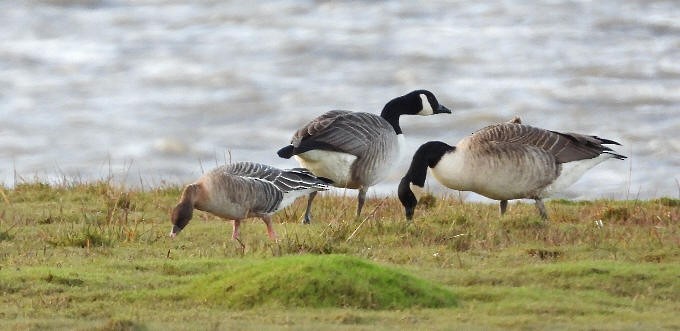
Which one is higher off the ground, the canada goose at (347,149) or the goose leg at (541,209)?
the canada goose at (347,149)

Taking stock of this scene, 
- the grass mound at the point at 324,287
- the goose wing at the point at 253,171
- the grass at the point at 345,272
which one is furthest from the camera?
the goose wing at the point at 253,171

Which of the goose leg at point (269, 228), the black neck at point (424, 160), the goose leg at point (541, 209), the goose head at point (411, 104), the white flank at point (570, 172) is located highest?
the goose head at point (411, 104)

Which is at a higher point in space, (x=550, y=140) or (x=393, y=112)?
(x=393, y=112)

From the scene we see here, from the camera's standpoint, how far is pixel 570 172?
49.8 ft

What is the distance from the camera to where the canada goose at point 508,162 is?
14.5 meters

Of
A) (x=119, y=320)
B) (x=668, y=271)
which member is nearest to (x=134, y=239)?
(x=119, y=320)

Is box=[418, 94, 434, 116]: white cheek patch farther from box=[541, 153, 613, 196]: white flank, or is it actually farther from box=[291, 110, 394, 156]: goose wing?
box=[541, 153, 613, 196]: white flank

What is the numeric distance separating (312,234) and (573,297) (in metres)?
4.12

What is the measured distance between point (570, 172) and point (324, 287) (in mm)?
6997

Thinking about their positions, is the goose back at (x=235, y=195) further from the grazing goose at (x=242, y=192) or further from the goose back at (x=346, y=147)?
the goose back at (x=346, y=147)

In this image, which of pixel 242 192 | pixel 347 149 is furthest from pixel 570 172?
pixel 242 192

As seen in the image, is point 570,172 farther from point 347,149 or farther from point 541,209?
point 347,149

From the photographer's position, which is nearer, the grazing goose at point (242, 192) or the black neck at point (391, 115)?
the grazing goose at point (242, 192)

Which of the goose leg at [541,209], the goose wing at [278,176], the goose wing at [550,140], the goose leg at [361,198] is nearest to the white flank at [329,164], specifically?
the goose leg at [361,198]
